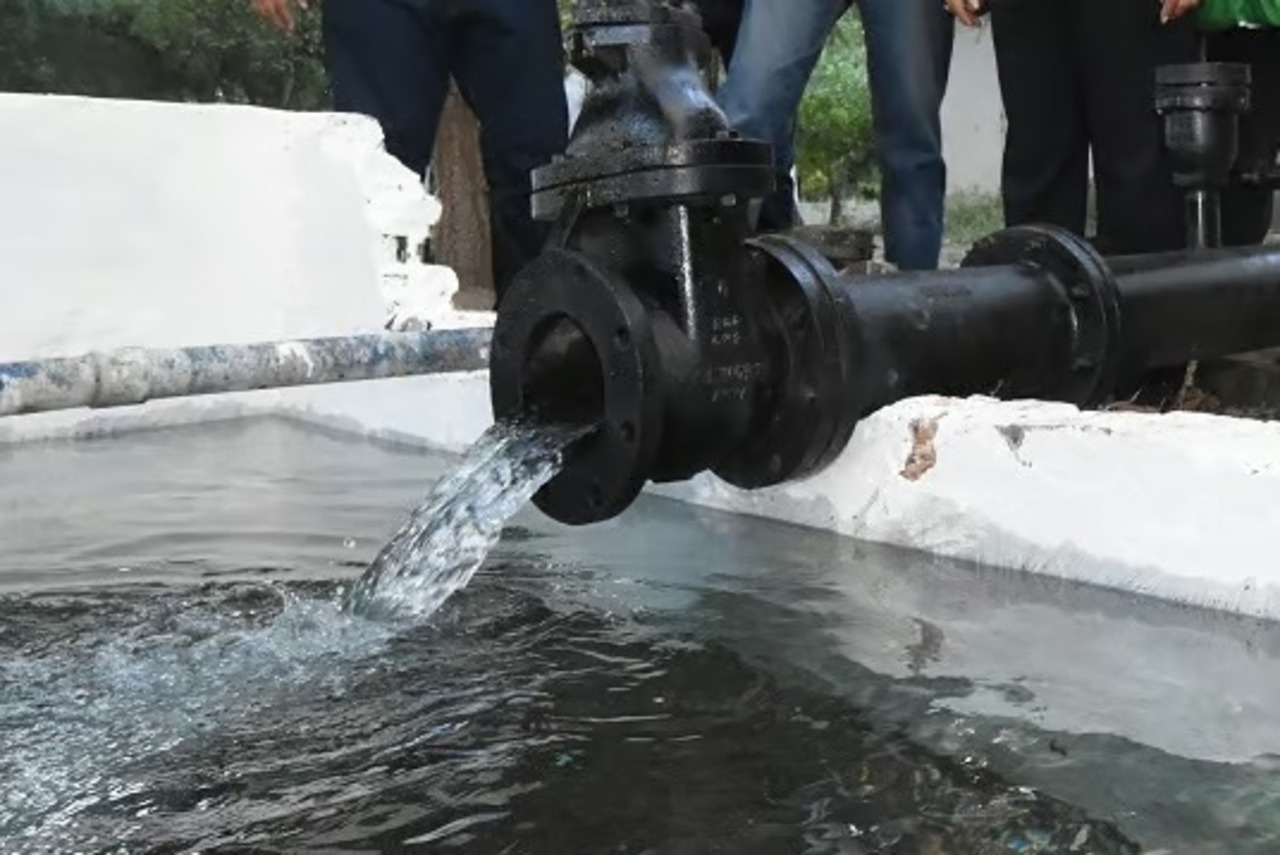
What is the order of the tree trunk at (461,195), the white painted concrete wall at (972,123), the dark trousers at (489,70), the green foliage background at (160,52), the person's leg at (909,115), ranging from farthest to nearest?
the white painted concrete wall at (972,123) → the tree trunk at (461,195) → the green foliage background at (160,52) → the dark trousers at (489,70) → the person's leg at (909,115)

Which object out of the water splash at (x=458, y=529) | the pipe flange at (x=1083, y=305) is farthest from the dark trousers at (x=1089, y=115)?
the water splash at (x=458, y=529)

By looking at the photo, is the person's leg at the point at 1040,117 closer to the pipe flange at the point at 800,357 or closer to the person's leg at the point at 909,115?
the person's leg at the point at 909,115

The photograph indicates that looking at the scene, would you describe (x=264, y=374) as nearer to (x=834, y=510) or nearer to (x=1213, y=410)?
(x=834, y=510)

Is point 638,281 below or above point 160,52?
below

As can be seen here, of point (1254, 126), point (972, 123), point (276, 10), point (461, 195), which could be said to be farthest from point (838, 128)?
point (276, 10)

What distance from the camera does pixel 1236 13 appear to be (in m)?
3.53

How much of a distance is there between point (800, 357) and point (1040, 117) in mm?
1738

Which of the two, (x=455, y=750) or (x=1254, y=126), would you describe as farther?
(x=1254, y=126)

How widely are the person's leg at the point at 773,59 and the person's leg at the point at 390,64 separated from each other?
0.74 m

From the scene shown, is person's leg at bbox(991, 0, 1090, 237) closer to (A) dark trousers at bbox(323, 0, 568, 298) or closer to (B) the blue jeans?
(B) the blue jeans

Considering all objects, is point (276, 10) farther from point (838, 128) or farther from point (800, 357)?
point (838, 128)

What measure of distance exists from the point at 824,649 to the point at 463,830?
66 centimetres

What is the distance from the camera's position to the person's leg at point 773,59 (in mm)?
3807

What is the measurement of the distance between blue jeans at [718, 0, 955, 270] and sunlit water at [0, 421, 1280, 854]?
1429 millimetres
